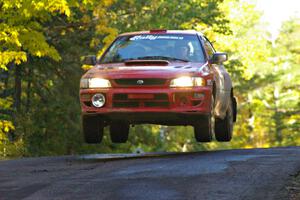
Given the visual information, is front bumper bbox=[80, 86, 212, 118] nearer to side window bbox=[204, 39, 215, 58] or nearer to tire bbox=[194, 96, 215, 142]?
tire bbox=[194, 96, 215, 142]

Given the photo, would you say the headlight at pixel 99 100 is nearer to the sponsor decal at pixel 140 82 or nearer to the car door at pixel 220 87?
the sponsor decal at pixel 140 82

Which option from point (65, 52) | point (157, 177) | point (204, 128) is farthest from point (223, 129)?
point (65, 52)

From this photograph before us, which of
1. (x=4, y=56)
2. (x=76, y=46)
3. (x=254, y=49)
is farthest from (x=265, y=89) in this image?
(x=4, y=56)

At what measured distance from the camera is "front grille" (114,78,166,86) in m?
12.9

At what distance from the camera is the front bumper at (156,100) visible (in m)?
12.9

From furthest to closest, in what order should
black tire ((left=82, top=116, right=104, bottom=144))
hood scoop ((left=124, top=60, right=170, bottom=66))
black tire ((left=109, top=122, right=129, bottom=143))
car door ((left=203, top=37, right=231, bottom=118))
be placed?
1. black tire ((left=109, top=122, right=129, bottom=143))
2. car door ((left=203, top=37, right=231, bottom=118))
3. black tire ((left=82, top=116, right=104, bottom=144))
4. hood scoop ((left=124, top=60, right=170, bottom=66))

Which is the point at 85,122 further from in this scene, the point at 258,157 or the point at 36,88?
the point at 36,88

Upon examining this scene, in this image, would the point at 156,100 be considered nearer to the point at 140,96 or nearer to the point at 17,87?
the point at 140,96

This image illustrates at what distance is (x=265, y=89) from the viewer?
78.6m

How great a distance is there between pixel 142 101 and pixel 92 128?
3.78 ft

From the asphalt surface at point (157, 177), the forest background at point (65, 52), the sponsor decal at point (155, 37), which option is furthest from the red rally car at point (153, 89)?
the forest background at point (65, 52)

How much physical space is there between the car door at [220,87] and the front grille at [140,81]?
1.39 metres

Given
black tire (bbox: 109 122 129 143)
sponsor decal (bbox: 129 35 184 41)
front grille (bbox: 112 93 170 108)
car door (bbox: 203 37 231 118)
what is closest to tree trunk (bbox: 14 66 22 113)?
black tire (bbox: 109 122 129 143)

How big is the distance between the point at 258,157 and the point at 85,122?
2921 mm
